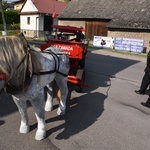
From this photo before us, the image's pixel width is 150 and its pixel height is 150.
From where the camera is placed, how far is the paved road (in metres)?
3.68

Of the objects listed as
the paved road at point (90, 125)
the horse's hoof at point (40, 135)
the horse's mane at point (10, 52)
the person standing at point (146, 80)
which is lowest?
the paved road at point (90, 125)

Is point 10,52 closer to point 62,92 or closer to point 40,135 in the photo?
point 40,135

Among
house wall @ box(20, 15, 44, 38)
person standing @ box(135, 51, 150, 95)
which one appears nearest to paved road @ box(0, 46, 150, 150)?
person standing @ box(135, 51, 150, 95)

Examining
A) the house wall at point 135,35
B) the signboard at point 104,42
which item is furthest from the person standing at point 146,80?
the signboard at point 104,42

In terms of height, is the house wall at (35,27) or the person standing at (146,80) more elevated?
the house wall at (35,27)

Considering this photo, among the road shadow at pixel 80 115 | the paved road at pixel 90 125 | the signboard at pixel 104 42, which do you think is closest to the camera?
the paved road at pixel 90 125

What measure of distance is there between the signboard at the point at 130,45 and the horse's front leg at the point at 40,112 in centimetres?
1549

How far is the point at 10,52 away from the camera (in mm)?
2594

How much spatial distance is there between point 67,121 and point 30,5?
30.9 m

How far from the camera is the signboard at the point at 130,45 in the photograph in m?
17.8

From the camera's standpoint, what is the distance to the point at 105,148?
3643mm

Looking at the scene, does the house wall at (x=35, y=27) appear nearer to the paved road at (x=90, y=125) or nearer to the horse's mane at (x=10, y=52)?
the paved road at (x=90, y=125)

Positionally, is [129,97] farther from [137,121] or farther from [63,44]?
[63,44]

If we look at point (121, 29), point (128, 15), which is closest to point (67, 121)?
point (121, 29)
